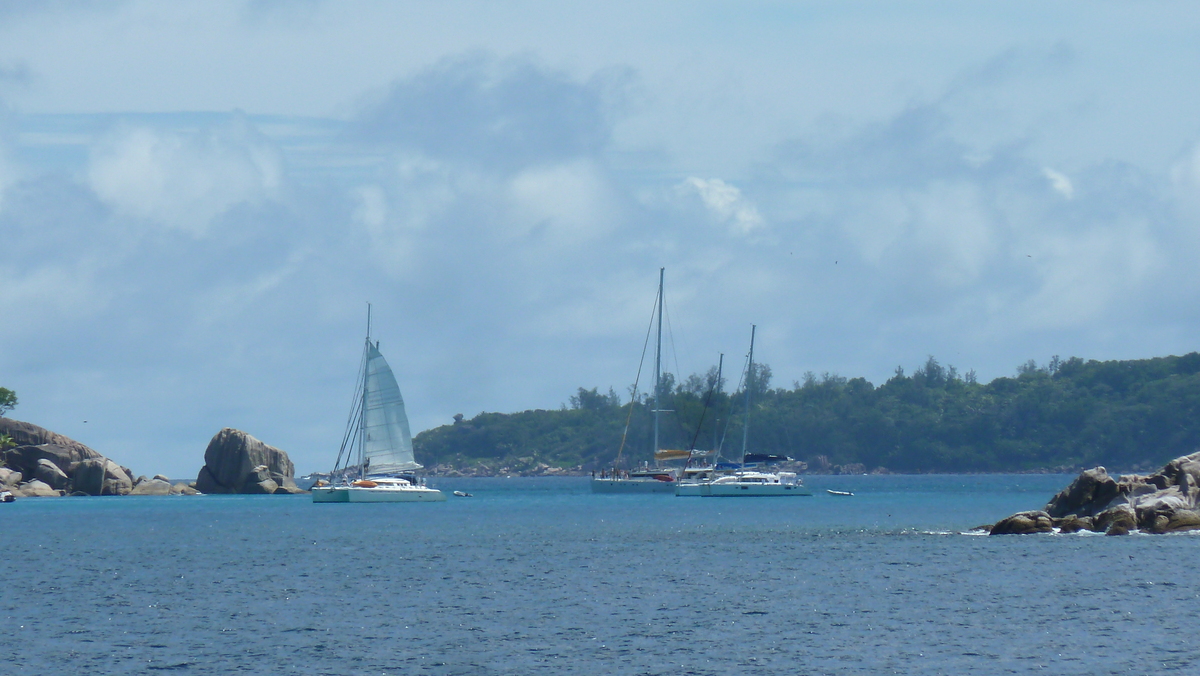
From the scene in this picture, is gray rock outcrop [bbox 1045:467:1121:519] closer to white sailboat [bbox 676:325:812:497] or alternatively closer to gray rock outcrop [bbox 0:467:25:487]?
white sailboat [bbox 676:325:812:497]

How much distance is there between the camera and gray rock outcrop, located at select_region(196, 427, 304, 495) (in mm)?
131625

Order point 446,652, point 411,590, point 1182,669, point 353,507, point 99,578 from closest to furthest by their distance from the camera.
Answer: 1. point 1182,669
2. point 446,652
3. point 411,590
4. point 99,578
5. point 353,507

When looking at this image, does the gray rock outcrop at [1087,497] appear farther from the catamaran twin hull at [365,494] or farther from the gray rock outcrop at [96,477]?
the gray rock outcrop at [96,477]

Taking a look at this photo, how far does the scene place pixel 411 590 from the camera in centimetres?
4700

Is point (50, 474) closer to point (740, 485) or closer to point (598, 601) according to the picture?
point (740, 485)

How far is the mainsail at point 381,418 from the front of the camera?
106 m

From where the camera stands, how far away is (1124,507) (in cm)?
6550

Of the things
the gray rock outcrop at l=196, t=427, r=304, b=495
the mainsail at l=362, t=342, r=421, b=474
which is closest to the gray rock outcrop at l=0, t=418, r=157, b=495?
the gray rock outcrop at l=196, t=427, r=304, b=495

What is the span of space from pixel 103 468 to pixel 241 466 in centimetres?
1270

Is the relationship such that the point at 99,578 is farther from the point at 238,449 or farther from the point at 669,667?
the point at 238,449

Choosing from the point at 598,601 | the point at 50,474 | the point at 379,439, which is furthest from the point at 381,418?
the point at 598,601

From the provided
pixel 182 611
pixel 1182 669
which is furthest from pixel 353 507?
pixel 1182 669

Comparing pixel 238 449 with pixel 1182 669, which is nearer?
pixel 1182 669

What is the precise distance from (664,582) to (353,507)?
6325cm
